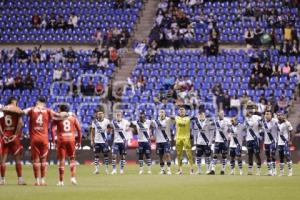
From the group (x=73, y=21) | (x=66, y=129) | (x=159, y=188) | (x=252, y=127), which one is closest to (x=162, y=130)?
(x=252, y=127)

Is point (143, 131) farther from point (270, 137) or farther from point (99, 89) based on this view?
point (99, 89)

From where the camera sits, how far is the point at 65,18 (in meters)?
56.0

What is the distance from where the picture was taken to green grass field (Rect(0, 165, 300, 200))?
2303 centimetres

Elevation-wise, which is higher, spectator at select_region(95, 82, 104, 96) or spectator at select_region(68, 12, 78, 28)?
spectator at select_region(68, 12, 78, 28)

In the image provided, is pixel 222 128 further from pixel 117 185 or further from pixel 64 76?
pixel 64 76

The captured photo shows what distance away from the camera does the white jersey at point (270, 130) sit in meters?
33.4

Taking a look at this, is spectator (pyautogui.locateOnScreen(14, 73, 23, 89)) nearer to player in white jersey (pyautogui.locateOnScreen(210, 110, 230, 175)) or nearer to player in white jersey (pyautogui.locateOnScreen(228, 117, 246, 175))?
player in white jersey (pyautogui.locateOnScreen(210, 110, 230, 175))

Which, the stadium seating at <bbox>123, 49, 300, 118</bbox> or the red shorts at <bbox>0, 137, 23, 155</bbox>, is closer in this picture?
the red shorts at <bbox>0, 137, 23, 155</bbox>

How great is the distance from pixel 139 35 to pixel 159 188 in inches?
1148

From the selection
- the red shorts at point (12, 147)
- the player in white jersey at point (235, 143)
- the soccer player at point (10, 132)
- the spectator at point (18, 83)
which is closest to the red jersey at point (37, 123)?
the soccer player at point (10, 132)

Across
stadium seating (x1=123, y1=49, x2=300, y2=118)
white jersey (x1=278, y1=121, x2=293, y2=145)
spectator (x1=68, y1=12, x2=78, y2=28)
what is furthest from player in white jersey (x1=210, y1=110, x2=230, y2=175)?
spectator (x1=68, y1=12, x2=78, y2=28)

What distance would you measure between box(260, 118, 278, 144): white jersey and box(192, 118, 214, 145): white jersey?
2261 millimetres

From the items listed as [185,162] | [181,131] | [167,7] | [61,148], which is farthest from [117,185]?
[167,7]

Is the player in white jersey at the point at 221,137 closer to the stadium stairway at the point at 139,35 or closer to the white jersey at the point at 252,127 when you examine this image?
the white jersey at the point at 252,127
